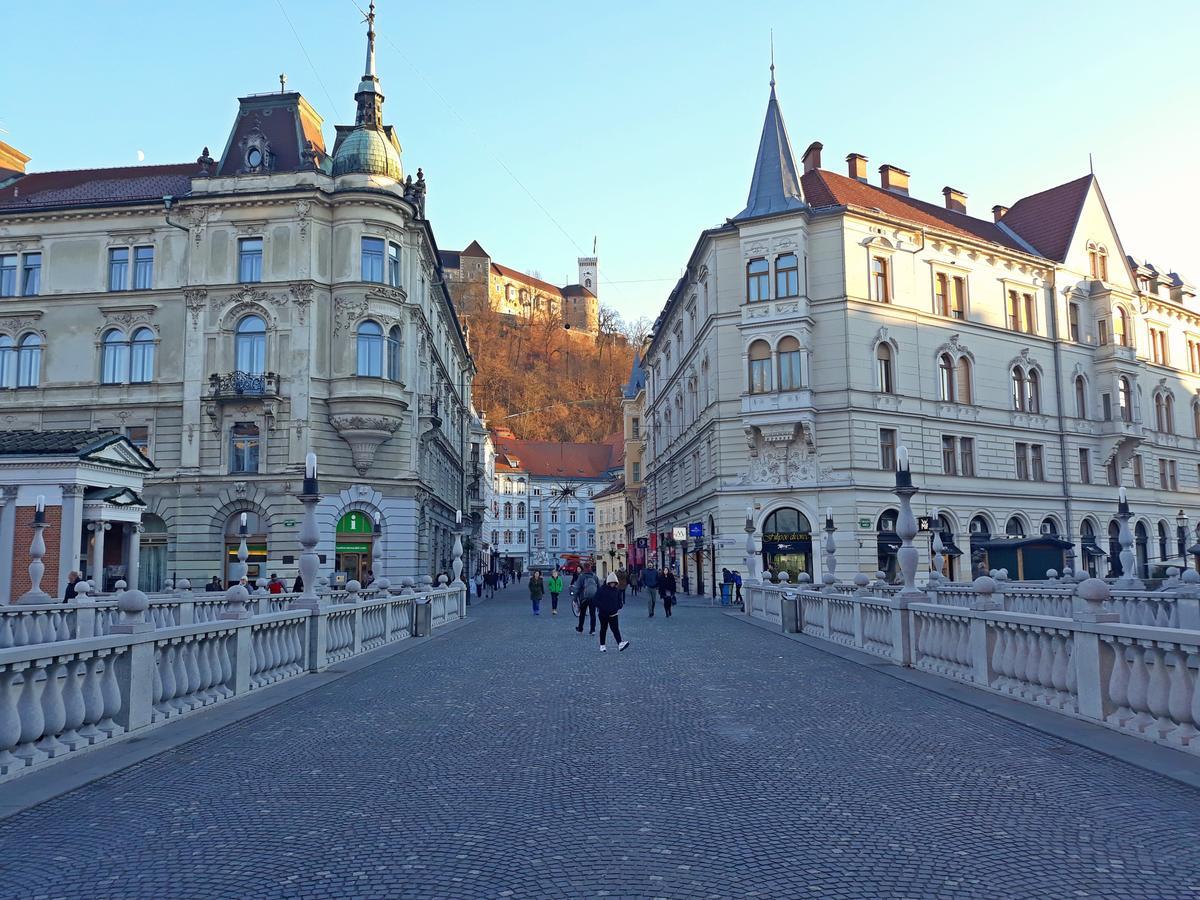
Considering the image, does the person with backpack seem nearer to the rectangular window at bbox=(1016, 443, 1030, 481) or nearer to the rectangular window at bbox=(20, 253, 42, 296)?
the rectangular window at bbox=(1016, 443, 1030, 481)

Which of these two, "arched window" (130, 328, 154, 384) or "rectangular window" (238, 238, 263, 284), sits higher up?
"rectangular window" (238, 238, 263, 284)

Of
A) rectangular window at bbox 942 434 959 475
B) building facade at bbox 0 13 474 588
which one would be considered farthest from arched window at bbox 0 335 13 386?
rectangular window at bbox 942 434 959 475

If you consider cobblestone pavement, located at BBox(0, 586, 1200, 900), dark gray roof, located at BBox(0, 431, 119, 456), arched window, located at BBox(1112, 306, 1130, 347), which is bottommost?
cobblestone pavement, located at BBox(0, 586, 1200, 900)

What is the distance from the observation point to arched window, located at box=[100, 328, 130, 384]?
Answer: 38.2m

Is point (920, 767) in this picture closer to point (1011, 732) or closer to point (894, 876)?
point (1011, 732)

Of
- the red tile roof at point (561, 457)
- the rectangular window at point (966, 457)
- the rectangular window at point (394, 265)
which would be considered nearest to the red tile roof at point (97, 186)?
the rectangular window at point (394, 265)

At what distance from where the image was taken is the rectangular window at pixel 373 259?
124ft

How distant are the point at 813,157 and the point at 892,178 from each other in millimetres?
6346

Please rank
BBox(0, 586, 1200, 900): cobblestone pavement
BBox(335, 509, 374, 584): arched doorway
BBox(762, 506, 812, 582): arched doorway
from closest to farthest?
BBox(0, 586, 1200, 900): cobblestone pavement → BBox(335, 509, 374, 584): arched doorway → BBox(762, 506, 812, 582): arched doorway

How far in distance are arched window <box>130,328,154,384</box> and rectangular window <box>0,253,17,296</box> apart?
5867 millimetres

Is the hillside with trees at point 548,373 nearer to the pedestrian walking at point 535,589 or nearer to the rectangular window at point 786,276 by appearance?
the rectangular window at point 786,276

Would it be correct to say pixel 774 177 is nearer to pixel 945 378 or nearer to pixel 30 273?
pixel 945 378

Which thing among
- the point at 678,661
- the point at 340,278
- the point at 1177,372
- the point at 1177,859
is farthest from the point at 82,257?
the point at 1177,372

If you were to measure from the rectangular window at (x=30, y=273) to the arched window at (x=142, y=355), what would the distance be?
5025 millimetres
